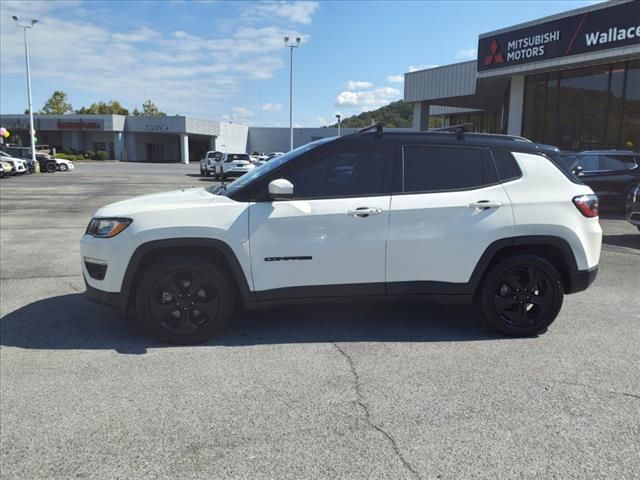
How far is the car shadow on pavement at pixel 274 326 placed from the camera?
4.63m

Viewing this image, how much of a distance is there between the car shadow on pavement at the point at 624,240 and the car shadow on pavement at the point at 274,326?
557 centimetres

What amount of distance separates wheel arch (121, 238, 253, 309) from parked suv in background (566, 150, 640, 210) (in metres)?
11.7

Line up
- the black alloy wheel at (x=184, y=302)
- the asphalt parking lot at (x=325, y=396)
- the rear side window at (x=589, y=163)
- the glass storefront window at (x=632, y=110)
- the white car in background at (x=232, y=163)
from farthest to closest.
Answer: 1. the white car in background at (x=232, y=163)
2. the glass storefront window at (x=632, y=110)
3. the rear side window at (x=589, y=163)
4. the black alloy wheel at (x=184, y=302)
5. the asphalt parking lot at (x=325, y=396)

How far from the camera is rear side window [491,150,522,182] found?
470cm

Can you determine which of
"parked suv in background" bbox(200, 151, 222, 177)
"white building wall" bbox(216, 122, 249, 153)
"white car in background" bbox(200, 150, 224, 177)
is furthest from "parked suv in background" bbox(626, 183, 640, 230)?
"white building wall" bbox(216, 122, 249, 153)

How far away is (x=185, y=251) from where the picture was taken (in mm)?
4469

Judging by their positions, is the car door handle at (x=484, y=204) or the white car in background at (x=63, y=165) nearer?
the car door handle at (x=484, y=204)

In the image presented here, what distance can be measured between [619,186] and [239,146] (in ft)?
257

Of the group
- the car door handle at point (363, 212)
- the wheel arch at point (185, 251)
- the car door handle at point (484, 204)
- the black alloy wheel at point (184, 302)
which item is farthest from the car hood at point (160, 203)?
the car door handle at point (484, 204)

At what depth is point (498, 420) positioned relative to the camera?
10.7 ft

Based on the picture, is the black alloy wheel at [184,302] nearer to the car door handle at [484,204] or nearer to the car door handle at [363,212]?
the car door handle at [363,212]

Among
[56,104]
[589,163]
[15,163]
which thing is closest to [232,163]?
[15,163]

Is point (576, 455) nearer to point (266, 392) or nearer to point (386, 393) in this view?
point (386, 393)

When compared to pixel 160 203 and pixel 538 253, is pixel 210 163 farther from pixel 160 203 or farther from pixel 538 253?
pixel 538 253
